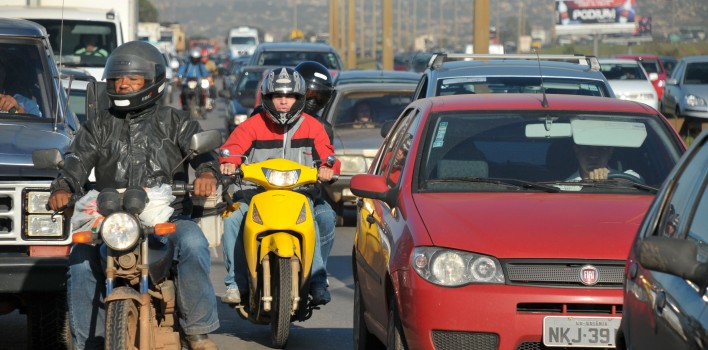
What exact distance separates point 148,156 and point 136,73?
438mm

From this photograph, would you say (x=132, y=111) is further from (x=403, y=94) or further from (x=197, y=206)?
(x=403, y=94)

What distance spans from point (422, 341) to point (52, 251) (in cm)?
263

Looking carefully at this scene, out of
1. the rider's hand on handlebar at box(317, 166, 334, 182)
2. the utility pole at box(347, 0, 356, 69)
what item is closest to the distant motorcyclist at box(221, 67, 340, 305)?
the rider's hand on handlebar at box(317, 166, 334, 182)

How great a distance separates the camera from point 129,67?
7.09m

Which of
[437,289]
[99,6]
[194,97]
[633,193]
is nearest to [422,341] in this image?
[437,289]

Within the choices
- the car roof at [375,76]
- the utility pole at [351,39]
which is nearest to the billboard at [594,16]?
the utility pole at [351,39]

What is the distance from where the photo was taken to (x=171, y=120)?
7371 millimetres

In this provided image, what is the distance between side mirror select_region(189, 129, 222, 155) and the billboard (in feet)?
257

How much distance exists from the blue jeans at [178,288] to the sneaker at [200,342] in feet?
0.10

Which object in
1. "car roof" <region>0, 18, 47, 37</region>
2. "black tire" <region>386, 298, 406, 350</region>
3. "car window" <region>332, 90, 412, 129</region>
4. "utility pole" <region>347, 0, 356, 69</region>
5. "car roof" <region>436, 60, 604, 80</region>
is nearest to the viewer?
"black tire" <region>386, 298, 406, 350</region>

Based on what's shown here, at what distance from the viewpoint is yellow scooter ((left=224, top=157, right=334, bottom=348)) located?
855 cm

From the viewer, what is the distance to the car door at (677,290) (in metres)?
4.25

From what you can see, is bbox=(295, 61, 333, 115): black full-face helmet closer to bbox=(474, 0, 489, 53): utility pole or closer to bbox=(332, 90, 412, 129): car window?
bbox=(332, 90, 412, 129): car window

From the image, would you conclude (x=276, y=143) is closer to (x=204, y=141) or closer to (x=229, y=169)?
(x=229, y=169)
